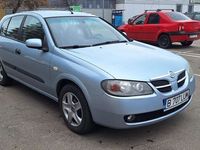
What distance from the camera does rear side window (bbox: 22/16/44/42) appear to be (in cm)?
528

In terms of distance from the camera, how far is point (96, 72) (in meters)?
4.00

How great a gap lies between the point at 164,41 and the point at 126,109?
10420mm

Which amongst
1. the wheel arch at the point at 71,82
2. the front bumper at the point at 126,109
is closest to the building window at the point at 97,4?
the wheel arch at the point at 71,82

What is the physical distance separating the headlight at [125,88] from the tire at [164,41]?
1001 centimetres

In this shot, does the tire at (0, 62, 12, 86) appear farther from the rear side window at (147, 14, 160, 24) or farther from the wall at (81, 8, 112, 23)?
the wall at (81, 8, 112, 23)

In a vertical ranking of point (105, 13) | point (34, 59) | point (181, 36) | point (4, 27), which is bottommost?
point (105, 13)

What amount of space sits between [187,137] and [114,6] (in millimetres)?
37867

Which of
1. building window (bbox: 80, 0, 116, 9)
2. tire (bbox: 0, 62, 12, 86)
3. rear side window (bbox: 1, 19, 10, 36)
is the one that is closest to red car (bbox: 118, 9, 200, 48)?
rear side window (bbox: 1, 19, 10, 36)

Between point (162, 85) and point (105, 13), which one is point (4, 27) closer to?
point (162, 85)

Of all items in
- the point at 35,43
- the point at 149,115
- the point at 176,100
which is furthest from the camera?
the point at 35,43

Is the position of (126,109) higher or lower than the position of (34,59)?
lower

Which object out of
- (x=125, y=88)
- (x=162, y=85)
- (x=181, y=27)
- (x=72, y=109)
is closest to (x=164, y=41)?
(x=181, y=27)

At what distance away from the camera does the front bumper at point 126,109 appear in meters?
3.79

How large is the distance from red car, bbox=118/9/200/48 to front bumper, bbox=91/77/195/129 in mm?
9658
